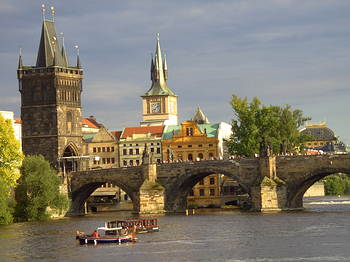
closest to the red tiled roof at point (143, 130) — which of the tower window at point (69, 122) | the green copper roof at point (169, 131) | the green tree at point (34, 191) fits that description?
the green copper roof at point (169, 131)

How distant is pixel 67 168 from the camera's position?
6885 inches

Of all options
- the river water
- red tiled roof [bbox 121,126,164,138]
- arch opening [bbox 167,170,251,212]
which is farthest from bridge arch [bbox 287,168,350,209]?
red tiled roof [bbox 121,126,164,138]

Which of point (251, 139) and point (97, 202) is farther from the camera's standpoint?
point (97, 202)

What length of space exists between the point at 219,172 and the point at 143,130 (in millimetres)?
53246

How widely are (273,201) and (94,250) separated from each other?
149 ft

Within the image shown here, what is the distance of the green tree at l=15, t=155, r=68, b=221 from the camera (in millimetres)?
130625

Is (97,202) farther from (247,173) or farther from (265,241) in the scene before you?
(265,241)

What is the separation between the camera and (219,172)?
5615 inches

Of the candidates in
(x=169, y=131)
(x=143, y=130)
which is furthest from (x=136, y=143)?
(x=169, y=131)

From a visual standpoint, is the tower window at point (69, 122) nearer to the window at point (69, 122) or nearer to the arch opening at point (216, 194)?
the window at point (69, 122)

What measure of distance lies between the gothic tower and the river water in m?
46.7

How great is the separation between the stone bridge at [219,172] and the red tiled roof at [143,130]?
34974mm

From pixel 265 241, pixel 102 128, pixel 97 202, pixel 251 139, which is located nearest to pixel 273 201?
pixel 251 139

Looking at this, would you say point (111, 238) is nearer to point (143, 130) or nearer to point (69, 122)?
point (69, 122)
